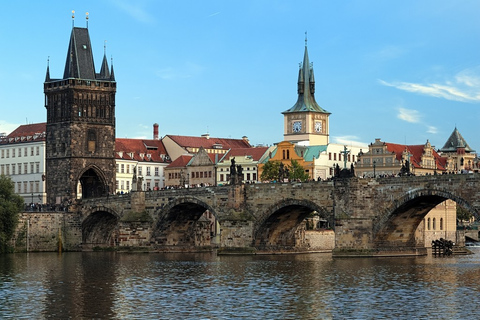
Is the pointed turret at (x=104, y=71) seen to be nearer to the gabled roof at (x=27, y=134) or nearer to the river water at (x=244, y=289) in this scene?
the gabled roof at (x=27, y=134)

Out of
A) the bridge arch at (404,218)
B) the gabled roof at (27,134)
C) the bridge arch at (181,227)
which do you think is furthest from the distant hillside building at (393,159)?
the bridge arch at (404,218)

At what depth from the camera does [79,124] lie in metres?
114

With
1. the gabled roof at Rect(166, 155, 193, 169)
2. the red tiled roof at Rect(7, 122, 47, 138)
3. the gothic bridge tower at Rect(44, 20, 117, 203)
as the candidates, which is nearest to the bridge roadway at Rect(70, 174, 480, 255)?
the gothic bridge tower at Rect(44, 20, 117, 203)

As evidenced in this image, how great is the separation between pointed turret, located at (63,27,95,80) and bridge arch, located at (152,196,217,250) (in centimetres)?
2155

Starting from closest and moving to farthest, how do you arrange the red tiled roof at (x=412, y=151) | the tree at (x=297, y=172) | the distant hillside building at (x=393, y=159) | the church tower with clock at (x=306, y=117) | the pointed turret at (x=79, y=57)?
the pointed turret at (x=79, y=57) < the tree at (x=297, y=172) < the distant hillside building at (x=393, y=159) < the red tiled roof at (x=412, y=151) < the church tower with clock at (x=306, y=117)

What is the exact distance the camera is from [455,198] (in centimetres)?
7431

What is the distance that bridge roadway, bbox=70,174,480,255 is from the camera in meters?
78.5

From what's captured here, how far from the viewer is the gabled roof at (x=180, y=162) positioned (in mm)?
144887

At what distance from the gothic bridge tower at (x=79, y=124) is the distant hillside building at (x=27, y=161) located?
11512 millimetres

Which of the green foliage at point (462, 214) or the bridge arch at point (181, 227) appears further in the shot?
the green foliage at point (462, 214)

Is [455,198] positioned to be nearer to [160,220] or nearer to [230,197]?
[230,197]

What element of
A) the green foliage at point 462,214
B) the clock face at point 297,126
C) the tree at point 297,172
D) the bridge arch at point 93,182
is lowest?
the green foliage at point 462,214

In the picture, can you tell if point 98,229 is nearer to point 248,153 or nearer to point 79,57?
point 79,57

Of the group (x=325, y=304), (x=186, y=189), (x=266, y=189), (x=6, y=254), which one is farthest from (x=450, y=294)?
(x=6, y=254)
